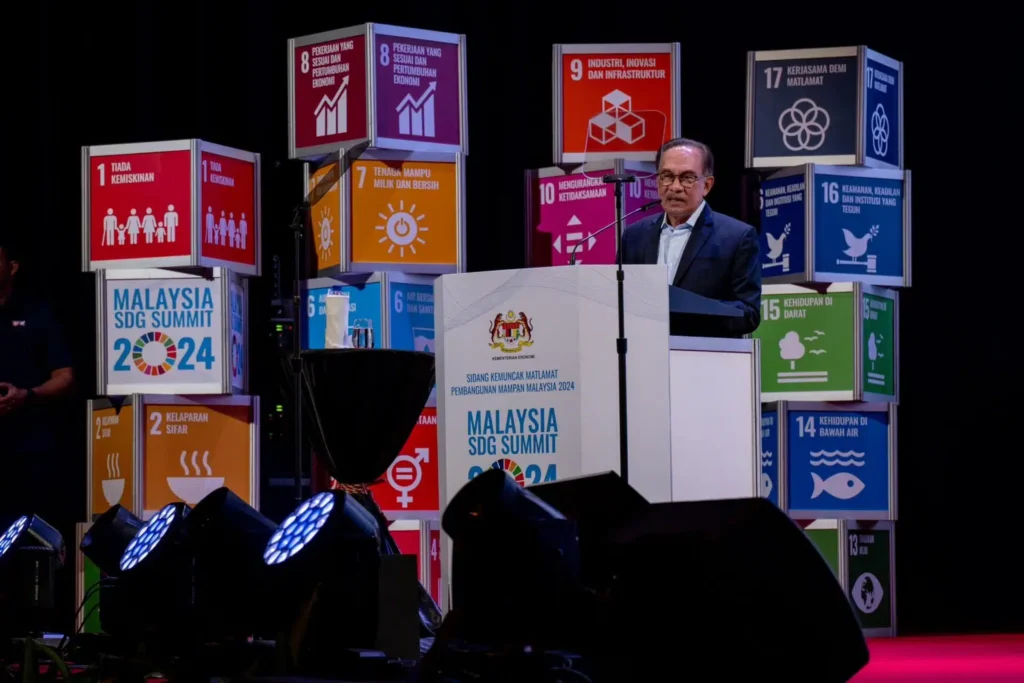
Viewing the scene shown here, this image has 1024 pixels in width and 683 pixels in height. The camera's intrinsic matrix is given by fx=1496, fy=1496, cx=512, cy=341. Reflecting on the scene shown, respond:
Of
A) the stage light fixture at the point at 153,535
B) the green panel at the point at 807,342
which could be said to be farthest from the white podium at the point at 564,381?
the green panel at the point at 807,342

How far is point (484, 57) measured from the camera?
22.6 feet

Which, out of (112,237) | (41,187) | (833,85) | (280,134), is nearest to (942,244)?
(833,85)

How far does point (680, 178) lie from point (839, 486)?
2475 millimetres

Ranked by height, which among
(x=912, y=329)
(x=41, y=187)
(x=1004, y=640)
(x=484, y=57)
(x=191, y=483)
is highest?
(x=484, y=57)

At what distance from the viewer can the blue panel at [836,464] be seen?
20.5 feet

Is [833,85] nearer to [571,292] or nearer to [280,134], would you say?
[280,134]

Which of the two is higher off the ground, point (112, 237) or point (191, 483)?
point (112, 237)

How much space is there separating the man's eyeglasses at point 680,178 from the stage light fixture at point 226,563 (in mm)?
1939

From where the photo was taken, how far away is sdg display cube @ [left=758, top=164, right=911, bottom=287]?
20.4 ft

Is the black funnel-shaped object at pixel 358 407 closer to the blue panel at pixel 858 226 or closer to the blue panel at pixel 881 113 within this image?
the blue panel at pixel 858 226

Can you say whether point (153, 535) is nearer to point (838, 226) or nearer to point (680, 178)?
point (680, 178)

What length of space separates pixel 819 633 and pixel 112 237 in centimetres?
510

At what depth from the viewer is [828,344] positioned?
6.26 metres

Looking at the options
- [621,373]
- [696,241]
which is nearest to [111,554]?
[621,373]
